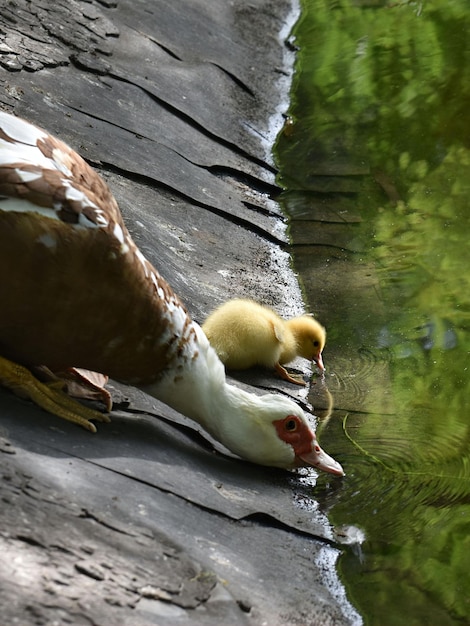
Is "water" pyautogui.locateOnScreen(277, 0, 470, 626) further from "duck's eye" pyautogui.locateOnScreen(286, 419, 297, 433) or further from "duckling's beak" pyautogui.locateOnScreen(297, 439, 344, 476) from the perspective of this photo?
"duck's eye" pyautogui.locateOnScreen(286, 419, 297, 433)

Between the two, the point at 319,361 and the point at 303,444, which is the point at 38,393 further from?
the point at 319,361

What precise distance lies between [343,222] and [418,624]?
3.05 m

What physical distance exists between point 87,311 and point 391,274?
92.5 inches

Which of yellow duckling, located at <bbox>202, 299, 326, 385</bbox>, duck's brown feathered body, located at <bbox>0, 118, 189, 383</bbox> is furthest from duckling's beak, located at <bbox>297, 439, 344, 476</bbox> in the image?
yellow duckling, located at <bbox>202, 299, 326, 385</bbox>

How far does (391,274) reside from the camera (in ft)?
17.2

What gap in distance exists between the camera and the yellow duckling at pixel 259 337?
4.54 meters

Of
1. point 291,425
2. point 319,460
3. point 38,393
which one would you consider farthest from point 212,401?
point 38,393

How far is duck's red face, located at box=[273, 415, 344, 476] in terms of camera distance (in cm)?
378

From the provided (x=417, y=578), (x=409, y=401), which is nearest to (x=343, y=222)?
(x=409, y=401)

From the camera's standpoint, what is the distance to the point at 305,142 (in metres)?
6.86

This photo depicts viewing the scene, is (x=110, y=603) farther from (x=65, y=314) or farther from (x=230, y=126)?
(x=230, y=126)

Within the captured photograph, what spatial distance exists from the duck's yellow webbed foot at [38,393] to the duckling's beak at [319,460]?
86 centimetres

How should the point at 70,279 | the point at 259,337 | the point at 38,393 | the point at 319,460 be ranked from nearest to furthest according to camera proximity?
the point at 70,279 → the point at 38,393 → the point at 319,460 → the point at 259,337

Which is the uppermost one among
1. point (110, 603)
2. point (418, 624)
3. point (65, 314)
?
point (65, 314)
